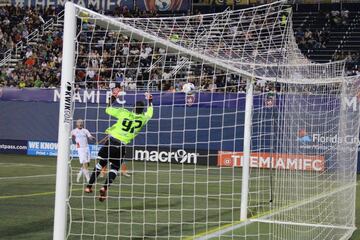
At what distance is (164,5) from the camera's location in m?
37.5

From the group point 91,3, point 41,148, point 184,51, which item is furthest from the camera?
point 91,3

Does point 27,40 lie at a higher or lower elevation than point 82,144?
higher

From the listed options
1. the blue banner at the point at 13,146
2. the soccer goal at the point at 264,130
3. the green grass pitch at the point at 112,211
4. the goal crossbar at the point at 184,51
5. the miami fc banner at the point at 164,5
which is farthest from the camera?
the miami fc banner at the point at 164,5

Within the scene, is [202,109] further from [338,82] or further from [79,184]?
[338,82]

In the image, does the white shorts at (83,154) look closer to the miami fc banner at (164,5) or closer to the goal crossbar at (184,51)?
the goal crossbar at (184,51)

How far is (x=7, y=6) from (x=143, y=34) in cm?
3440

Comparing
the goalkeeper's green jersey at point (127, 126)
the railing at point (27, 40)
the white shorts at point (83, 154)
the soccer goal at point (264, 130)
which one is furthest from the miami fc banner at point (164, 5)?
the goalkeeper's green jersey at point (127, 126)

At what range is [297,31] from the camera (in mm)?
32406

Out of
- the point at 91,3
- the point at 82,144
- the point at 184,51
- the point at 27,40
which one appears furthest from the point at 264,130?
the point at 91,3

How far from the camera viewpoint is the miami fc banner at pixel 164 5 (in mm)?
A: 37000

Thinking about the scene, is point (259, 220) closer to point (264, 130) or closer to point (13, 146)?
point (264, 130)

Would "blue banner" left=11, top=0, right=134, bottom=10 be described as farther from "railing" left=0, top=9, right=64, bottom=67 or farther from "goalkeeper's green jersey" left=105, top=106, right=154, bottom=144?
"goalkeeper's green jersey" left=105, top=106, right=154, bottom=144

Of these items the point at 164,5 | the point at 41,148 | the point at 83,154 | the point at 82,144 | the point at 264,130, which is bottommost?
the point at 41,148

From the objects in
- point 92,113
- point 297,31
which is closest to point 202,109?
point 92,113
